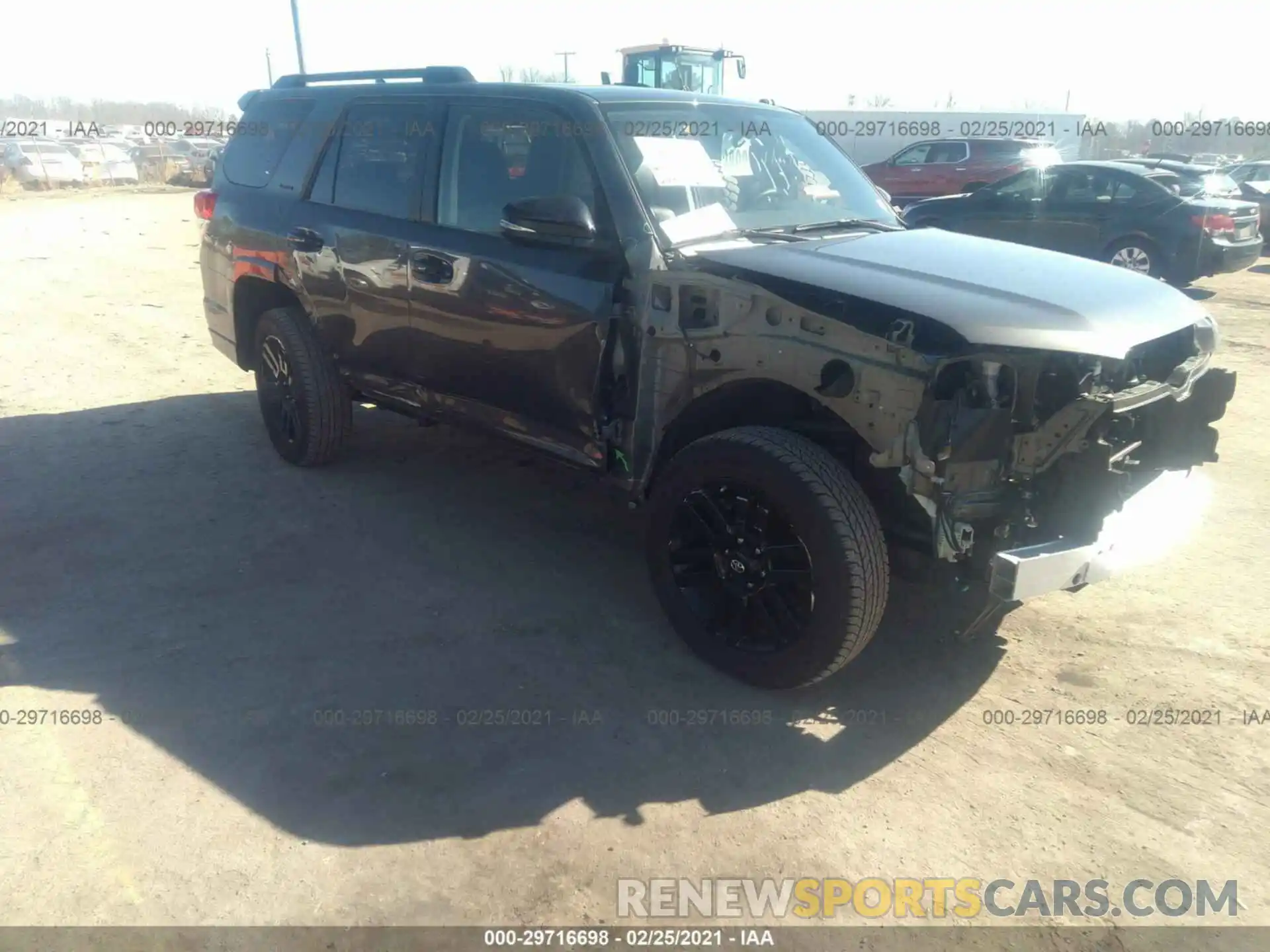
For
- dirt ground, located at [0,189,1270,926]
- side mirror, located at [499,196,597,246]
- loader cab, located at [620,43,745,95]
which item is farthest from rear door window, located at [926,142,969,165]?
side mirror, located at [499,196,597,246]

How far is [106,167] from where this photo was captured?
32.3 metres

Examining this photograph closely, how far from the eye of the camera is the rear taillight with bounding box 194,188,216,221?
580 cm

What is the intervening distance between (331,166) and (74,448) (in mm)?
2441

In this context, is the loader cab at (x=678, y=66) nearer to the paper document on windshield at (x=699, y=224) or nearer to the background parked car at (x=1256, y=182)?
the background parked car at (x=1256, y=182)

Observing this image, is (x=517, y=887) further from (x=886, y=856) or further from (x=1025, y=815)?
(x=1025, y=815)

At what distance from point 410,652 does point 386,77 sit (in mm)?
3041

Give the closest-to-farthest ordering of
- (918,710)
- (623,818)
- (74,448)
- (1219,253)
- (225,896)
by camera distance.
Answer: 1. (225,896)
2. (623,818)
3. (918,710)
4. (74,448)
5. (1219,253)

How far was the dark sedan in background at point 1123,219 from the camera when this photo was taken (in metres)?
10.8

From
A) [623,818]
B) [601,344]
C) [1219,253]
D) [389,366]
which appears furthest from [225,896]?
[1219,253]

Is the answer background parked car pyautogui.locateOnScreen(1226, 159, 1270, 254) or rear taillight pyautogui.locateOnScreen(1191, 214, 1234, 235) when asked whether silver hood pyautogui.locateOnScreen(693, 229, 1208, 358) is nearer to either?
rear taillight pyautogui.locateOnScreen(1191, 214, 1234, 235)

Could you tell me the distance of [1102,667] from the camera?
3.58 meters

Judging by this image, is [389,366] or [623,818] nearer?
[623,818]

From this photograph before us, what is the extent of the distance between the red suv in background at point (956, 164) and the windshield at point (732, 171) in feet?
45.5

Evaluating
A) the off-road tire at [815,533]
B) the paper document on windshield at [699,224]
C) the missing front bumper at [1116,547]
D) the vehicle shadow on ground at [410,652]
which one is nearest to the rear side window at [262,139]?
the vehicle shadow on ground at [410,652]
